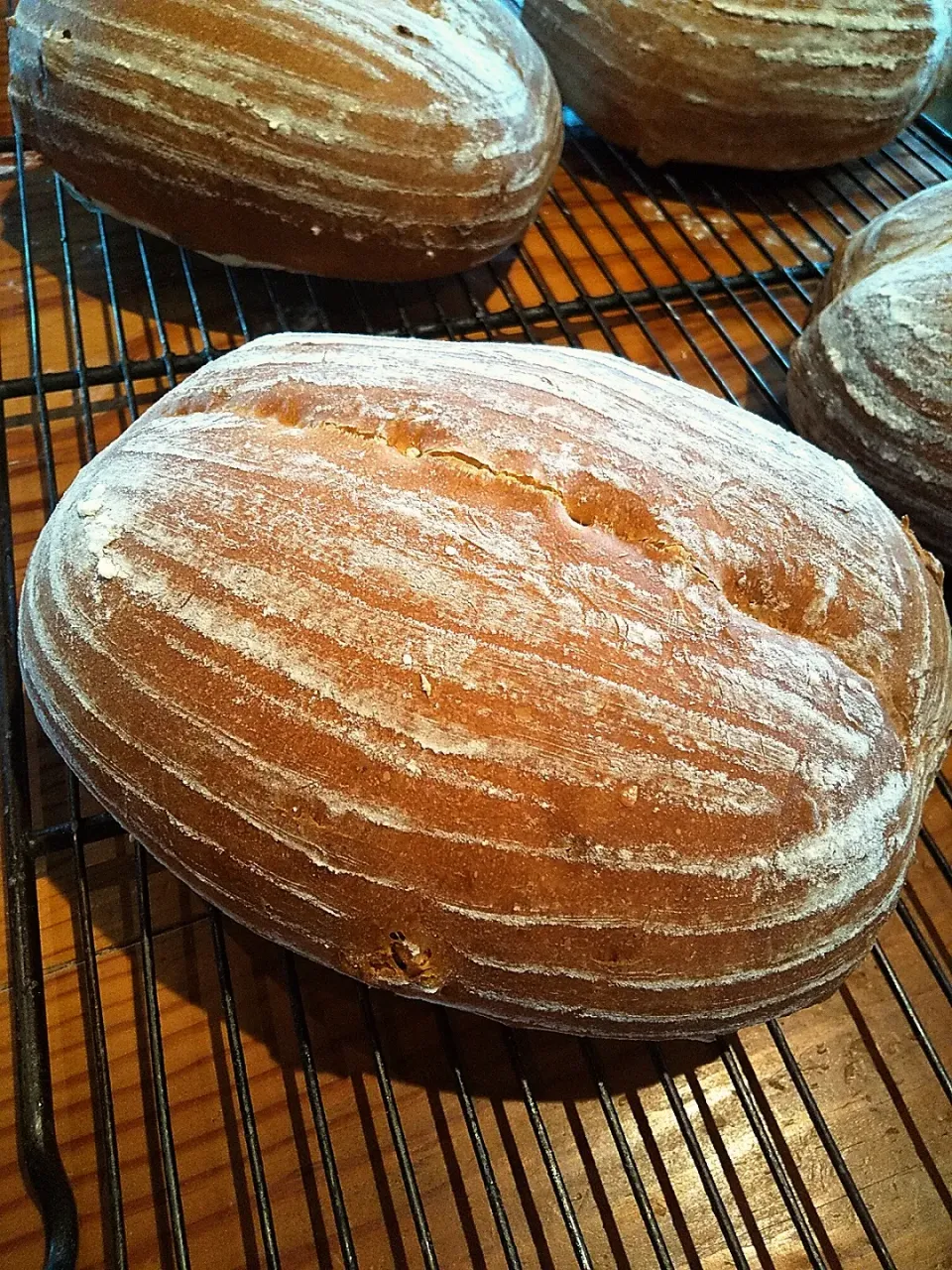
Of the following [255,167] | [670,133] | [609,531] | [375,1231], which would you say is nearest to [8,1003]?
[375,1231]

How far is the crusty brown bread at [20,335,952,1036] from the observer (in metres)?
0.60

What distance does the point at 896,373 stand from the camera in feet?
3.18

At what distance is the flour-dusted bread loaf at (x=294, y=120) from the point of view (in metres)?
1.04

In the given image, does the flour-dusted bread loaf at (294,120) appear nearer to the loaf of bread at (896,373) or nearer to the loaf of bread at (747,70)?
the loaf of bread at (747,70)

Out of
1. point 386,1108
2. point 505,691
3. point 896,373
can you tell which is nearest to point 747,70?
point 896,373

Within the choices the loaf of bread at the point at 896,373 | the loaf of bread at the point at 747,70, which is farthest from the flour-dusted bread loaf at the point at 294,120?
the loaf of bread at the point at 896,373

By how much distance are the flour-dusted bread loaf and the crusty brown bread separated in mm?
469

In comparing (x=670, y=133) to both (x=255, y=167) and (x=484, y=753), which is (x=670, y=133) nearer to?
(x=255, y=167)

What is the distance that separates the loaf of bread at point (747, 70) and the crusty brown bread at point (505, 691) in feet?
2.94

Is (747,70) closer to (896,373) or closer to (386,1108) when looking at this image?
(896,373)

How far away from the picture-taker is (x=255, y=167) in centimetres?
107

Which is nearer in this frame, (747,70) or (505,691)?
(505,691)

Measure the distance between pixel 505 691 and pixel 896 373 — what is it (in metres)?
0.65

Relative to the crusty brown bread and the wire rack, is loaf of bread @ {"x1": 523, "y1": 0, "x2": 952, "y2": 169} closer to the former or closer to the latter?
the crusty brown bread
